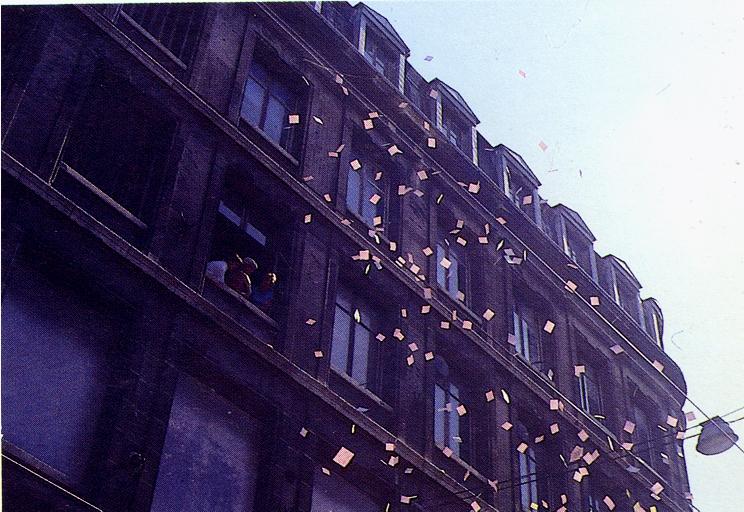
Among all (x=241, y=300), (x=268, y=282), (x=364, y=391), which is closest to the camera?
(x=241, y=300)

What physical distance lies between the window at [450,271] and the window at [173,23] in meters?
6.23

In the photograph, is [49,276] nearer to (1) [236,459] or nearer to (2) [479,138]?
(1) [236,459]

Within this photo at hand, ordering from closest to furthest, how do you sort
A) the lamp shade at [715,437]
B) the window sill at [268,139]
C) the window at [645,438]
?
the window sill at [268,139], the lamp shade at [715,437], the window at [645,438]

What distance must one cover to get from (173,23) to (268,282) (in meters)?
4.49

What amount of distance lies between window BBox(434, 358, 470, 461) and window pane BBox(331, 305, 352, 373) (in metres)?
2.17

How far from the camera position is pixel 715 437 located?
18.2 metres

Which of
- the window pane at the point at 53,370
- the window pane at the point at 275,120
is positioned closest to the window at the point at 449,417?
the window pane at the point at 275,120

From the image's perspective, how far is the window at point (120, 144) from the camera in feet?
44.0

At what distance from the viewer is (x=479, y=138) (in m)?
23.2

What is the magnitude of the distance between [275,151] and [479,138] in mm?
8051

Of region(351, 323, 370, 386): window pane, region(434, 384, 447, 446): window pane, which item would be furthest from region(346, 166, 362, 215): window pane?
region(434, 384, 447, 446): window pane

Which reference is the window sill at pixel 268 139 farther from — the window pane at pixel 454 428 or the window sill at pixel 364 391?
the window pane at pixel 454 428

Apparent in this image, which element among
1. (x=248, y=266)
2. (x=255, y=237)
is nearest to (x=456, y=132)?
(x=255, y=237)

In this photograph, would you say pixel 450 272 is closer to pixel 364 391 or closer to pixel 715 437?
pixel 364 391
